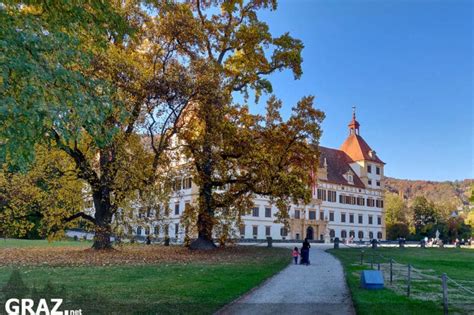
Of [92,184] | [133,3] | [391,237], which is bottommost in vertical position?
[391,237]

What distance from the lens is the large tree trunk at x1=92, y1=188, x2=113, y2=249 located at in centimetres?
2512

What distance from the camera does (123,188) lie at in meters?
23.1

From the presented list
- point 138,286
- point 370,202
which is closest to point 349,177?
point 370,202

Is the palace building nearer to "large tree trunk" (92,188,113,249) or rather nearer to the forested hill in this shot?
"large tree trunk" (92,188,113,249)

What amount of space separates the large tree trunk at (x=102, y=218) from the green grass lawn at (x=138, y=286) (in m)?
7.16

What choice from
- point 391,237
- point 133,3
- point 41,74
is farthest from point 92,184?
point 391,237

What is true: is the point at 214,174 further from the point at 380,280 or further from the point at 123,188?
the point at 380,280

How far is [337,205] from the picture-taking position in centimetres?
7344

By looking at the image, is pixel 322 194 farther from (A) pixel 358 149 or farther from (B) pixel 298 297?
(B) pixel 298 297

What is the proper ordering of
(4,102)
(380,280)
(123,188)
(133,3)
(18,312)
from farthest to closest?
(133,3), (123,188), (380,280), (18,312), (4,102)

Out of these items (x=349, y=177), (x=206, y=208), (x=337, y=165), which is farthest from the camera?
(x=337, y=165)

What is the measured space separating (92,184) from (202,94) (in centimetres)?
782

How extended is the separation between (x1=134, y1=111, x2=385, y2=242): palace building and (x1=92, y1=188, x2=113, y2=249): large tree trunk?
32516 mm

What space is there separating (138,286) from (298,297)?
4614 millimetres
